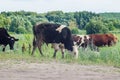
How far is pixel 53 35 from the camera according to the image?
20.8m

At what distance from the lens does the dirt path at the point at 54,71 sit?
42.8ft

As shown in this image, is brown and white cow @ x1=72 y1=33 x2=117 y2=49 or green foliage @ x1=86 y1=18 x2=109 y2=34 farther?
green foliage @ x1=86 y1=18 x2=109 y2=34

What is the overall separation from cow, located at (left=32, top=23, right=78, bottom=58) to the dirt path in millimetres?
4123

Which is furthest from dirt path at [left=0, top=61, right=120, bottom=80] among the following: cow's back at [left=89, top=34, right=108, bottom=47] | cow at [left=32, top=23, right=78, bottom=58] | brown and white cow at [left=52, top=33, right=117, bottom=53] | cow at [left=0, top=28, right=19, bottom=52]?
cow's back at [left=89, top=34, right=108, bottom=47]

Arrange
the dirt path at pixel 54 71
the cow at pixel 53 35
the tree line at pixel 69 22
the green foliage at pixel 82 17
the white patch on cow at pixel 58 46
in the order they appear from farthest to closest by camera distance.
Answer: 1. the green foliage at pixel 82 17
2. the tree line at pixel 69 22
3. the cow at pixel 53 35
4. the white patch on cow at pixel 58 46
5. the dirt path at pixel 54 71

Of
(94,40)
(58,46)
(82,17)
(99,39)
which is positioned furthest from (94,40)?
(82,17)

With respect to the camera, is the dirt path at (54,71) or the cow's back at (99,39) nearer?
the dirt path at (54,71)

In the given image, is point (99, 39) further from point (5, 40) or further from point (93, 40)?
point (5, 40)

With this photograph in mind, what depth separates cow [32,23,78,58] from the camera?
67.6 ft

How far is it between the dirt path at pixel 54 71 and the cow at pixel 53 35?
412cm

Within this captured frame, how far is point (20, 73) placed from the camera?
1377cm

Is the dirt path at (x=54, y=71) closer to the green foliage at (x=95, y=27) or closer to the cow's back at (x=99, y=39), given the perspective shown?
the cow's back at (x=99, y=39)

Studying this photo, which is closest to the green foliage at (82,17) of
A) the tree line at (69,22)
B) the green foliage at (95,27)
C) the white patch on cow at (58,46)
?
the tree line at (69,22)

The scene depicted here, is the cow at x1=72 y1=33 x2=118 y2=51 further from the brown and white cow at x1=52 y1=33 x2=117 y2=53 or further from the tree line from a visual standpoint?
the tree line
